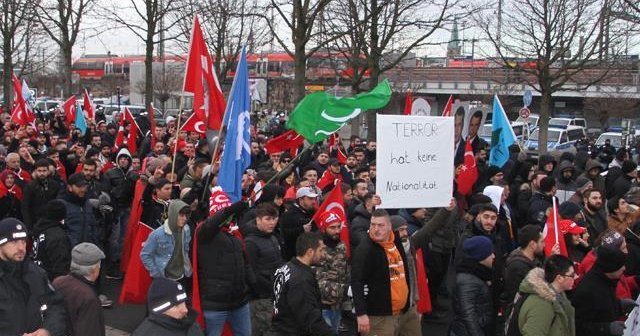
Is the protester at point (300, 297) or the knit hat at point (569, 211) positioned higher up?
the knit hat at point (569, 211)

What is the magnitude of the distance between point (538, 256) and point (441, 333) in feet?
7.25

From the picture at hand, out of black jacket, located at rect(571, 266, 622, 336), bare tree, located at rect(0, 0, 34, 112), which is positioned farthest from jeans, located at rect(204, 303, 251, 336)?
bare tree, located at rect(0, 0, 34, 112)

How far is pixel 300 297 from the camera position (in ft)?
17.5

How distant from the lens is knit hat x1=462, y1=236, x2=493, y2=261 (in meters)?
6.14

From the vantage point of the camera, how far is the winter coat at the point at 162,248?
6.60 m

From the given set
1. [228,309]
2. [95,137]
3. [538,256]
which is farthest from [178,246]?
[95,137]

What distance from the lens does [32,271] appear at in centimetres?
503

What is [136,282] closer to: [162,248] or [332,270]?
[162,248]

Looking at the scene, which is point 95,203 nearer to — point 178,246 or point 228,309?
point 178,246

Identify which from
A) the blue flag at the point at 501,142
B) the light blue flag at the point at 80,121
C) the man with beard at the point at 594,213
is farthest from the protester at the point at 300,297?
the light blue flag at the point at 80,121

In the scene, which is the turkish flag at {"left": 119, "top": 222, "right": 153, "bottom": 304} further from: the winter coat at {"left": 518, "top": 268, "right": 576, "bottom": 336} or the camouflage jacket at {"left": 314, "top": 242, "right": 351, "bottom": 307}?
the winter coat at {"left": 518, "top": 268, "right": 576, "bottom": 336}

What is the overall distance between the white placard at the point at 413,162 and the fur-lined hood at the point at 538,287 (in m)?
1.79

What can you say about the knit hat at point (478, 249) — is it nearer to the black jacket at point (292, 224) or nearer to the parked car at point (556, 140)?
the black jacket at point (292, 224)

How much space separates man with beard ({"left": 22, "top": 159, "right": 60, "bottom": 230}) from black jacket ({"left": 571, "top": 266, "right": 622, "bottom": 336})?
20.6 ft
